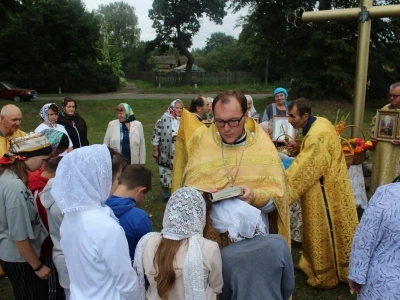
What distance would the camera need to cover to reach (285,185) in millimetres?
2906

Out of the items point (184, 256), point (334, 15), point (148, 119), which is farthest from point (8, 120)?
point (148, 119)

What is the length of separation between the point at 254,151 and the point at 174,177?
3.72ft

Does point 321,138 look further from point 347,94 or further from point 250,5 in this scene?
point 250,5

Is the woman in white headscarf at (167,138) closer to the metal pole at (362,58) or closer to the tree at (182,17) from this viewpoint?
the metal pole at (362,58)

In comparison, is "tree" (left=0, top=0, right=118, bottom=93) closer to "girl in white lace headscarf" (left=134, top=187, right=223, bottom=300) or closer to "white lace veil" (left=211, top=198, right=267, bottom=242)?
"white lace veil" (left=211, top=198, right=267, bottom=242)

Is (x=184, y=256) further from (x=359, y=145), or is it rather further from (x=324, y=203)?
(x=359, y=145)

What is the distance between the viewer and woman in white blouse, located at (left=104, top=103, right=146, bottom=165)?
660 cm

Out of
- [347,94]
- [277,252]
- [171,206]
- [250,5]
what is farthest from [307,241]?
[250,5]

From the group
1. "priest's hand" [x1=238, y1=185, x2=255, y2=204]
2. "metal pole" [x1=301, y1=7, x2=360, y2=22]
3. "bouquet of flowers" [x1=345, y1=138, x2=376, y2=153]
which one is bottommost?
"bouquet of flowers" [x1=345, y1=138, x2=376, y2=153]

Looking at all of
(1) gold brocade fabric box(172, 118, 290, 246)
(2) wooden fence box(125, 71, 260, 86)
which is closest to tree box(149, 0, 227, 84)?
(2) wooden fence box(125, 71, 260, 86)

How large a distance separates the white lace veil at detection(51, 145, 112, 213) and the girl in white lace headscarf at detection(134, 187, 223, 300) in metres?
0.39

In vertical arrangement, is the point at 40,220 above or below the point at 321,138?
below

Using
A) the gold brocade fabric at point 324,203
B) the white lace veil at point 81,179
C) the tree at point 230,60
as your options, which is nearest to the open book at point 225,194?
the white lace veil at point 81,179

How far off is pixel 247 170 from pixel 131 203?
2.59ft
